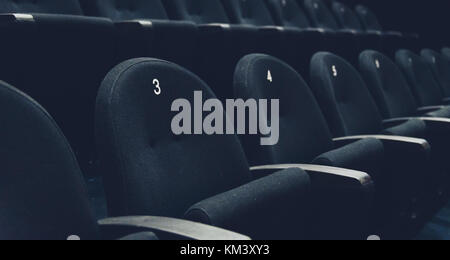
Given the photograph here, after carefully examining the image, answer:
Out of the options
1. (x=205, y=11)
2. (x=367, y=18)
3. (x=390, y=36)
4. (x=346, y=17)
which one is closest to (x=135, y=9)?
(x=205, y=11)

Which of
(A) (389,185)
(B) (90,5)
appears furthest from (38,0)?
(A) (389,185)

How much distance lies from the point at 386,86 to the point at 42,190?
1.47 feet

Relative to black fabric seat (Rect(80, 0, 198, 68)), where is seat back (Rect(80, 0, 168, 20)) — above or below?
above

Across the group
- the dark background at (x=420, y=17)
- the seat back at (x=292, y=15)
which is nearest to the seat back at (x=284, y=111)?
the seat back at (x=292, y=15)

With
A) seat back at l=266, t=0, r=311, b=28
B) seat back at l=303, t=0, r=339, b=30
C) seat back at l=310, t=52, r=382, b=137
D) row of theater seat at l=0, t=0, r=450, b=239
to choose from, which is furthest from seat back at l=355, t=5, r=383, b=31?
seat back at l=310, t=52, r=382, b=137

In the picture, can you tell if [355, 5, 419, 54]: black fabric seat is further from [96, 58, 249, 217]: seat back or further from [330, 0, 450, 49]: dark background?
[96, 58, 249, 217]: seat back

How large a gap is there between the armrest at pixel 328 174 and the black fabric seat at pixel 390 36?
509mm

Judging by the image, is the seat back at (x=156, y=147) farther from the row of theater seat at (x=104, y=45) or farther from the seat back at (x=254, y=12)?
the seat back at (x=254, y=12)

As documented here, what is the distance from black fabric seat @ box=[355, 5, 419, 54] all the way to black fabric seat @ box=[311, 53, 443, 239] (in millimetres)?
302

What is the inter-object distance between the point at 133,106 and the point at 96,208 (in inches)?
4.9

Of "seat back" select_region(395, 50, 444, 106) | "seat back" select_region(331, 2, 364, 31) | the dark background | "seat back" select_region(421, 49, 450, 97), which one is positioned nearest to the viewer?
"seat back" select_region(395, 50, 444, 106)

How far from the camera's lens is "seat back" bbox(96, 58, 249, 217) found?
24 cm

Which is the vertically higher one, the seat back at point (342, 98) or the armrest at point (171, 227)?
the seat back at point (342, 98)

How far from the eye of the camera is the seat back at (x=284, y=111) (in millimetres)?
344
